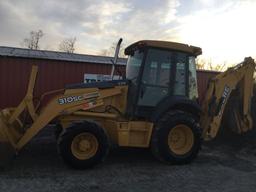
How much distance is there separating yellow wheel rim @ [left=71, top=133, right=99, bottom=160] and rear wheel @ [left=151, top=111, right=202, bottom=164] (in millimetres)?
1315

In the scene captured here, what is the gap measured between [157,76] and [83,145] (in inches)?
88.7

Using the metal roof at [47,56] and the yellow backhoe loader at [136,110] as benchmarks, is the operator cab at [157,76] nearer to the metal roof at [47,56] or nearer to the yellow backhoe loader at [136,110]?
the yellow backhoe loader at [136,110]

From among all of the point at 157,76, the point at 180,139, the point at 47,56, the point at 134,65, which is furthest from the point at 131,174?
the point at 47,56

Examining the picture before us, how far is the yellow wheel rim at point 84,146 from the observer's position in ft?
25.5

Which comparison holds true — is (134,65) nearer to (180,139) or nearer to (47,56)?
(180,139)

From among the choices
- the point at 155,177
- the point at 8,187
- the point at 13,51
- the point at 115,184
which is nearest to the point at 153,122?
the point at 155,177

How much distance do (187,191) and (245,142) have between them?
451cm

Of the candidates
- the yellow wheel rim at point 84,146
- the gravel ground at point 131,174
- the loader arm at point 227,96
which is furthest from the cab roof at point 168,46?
the gravel ground at point 131,174

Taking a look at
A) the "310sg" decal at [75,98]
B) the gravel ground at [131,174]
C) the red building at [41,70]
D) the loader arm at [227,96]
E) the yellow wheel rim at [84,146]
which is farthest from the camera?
the red building at [41,70]

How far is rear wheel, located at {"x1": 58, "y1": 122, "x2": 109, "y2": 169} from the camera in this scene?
765cm

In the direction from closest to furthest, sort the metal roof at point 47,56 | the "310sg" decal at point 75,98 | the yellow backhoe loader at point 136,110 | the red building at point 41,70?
the yellow backhoe loader at point 136,110
the "310sg" decal at point 75,98
the red building at point 41,70
the metal roof at point 47,56

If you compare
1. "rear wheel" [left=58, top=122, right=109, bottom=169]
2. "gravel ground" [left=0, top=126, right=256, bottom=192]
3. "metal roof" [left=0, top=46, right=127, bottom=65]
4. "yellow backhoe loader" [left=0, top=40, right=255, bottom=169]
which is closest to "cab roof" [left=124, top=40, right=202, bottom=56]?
"yellow backhoe loader" [left=0, top=40, right=255, bottom=169]

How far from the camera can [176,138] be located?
28.3 feet

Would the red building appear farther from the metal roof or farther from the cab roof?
the cab roof
